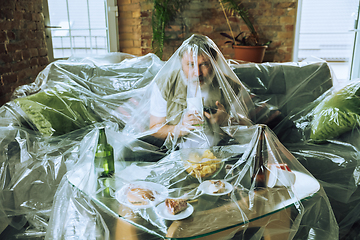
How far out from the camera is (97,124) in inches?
60.3

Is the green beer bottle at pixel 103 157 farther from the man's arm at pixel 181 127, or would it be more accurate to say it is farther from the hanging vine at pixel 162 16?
the hanging vine at pixel 162 16

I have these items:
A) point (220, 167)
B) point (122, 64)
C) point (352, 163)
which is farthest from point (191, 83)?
point (122, 64)

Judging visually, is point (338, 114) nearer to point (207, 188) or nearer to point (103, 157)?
point (207, 188)

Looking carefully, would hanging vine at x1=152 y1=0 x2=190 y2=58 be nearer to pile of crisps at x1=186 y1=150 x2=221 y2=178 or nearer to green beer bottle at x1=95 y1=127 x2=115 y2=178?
green beer bottle at x1=95 y1=127 x2=115 y2=178

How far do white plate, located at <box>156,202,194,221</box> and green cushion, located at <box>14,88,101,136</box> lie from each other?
3.08 ft

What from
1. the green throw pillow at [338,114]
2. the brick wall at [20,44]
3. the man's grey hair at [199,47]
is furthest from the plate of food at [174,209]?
the brick wall at [20,44]

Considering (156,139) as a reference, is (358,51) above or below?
above

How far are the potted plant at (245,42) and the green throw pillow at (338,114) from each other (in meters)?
1.45

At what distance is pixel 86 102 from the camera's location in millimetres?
1646

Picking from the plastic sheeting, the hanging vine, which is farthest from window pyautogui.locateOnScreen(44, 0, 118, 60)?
the plastic sheeting

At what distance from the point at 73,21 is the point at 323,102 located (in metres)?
2.54

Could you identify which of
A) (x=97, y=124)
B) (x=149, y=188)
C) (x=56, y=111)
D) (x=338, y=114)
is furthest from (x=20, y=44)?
(x=338, y=114)

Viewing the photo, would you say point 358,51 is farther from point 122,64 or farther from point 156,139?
point 156,139

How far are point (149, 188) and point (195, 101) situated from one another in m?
0.45
